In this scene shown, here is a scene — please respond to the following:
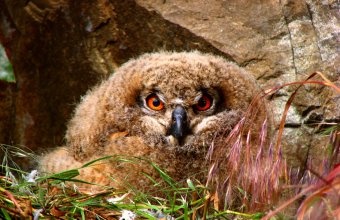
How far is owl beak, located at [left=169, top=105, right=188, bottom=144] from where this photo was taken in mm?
3600

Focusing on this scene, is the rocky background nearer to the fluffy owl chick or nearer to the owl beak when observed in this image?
the fluffy owl chick

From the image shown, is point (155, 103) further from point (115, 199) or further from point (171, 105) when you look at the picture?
point (115, 199)

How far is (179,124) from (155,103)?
27 centimetres

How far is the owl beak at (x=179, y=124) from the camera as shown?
3600 mm

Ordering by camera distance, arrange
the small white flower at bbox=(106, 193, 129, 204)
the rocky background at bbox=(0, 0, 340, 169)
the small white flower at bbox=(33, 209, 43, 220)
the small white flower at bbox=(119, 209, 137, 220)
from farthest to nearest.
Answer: the rocky background at bbox=(0, 0, 340, 169) → the small white flower at bbox=(106, 193, 129, 204) → the small white flower at bbox=(119, 209, 137, 220) → the small white flower at bbox=(33, 209, 43, 220)

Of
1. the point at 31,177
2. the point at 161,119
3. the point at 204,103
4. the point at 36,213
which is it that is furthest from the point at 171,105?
the point at 36,213

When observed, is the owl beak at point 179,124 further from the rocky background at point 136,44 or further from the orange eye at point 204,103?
the rocky background at point 136,44

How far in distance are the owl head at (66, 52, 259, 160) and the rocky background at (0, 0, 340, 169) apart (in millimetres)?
571

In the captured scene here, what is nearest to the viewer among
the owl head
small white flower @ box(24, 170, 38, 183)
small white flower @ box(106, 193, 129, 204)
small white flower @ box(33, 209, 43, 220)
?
small white flower @ box(33, 209, 43, 220)

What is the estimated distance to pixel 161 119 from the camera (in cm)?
375

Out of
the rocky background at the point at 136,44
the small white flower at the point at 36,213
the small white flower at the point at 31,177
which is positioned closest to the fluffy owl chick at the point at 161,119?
the small white flower at the point at 31,177

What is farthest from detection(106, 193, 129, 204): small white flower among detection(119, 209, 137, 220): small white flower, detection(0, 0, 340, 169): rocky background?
detection(0, 0, 340, 169): rocky background

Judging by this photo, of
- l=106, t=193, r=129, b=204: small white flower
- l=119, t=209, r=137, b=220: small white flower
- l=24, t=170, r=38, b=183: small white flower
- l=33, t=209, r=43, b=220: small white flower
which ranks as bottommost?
l=119, t=209, r=137, b=220: small white flower

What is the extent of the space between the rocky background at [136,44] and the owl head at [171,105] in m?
0.57
